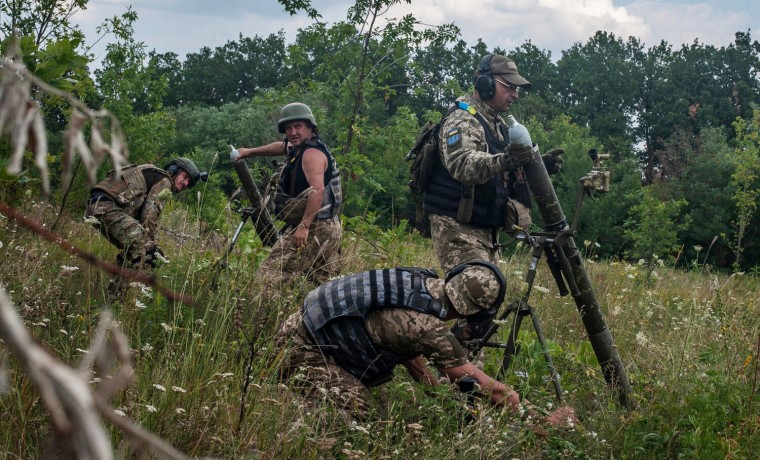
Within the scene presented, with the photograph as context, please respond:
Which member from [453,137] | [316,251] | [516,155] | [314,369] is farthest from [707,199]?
[314,369]

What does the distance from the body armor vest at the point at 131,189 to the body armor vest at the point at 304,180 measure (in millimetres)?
922

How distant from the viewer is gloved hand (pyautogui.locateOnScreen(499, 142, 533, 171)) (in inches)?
188

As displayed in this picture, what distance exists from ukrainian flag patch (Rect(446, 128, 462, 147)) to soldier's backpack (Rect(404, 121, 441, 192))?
0.17 m

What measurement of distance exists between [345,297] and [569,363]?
170cm

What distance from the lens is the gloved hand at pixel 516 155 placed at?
4.78 metres

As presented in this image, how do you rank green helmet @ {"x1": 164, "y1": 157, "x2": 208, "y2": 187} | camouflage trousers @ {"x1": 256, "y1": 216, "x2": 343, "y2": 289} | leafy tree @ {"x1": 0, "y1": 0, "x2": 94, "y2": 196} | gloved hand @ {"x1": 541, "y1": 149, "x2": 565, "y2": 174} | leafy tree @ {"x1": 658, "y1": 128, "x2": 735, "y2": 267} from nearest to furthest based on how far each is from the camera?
1. leafy tree @ {"x1": 0, "y1": 0, "x2": 94, "y2": 196}
2. gloved hand @ {"x1": 541, "y1": 149, "x2": 565, "y2": 174}
3. camouflage trousers @ {"x1": 256, "y1": 216, "x2": 343, "y2": 289}
4. green helmet @ {"x1": 164, "y1": 157, "x2": 208, "y2": 187}
5. leafy tree @ {"x1": 658, "y1": 128, "x2": 735, "y2": 267}

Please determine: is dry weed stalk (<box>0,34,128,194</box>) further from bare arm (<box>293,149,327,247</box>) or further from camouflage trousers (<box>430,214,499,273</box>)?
bare arm (<box>293,149,327,247</box>)

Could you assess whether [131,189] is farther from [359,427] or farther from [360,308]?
[359,427]

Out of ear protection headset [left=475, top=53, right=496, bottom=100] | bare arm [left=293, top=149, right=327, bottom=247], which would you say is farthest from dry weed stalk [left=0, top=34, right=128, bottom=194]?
bare arm [left=293, top=149, right=327, bottom=247]

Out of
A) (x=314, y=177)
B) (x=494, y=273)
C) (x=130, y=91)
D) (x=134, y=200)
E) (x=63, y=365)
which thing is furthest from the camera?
(x=130, y=91)

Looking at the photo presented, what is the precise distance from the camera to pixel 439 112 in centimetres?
1088

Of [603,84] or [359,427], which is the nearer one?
[359,427]

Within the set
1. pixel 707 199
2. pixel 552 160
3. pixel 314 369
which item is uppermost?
pixel 707 199

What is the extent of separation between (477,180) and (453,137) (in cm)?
34
